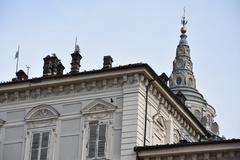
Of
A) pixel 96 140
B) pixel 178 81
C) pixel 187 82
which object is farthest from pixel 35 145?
pixel 187 82

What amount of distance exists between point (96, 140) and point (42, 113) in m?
4.06

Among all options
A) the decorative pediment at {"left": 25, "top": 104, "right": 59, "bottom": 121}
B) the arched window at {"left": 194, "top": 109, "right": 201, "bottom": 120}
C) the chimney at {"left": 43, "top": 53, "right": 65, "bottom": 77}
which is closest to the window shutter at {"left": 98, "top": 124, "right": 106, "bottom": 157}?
the decorative pediment at {"left": 25, "top": 104, "right": 59, "bottom": 121}

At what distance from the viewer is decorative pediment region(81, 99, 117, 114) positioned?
45.6m

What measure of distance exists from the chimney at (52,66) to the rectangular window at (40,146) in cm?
427

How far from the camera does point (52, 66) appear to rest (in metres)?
49.5

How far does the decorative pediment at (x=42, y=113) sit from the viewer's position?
4685cm

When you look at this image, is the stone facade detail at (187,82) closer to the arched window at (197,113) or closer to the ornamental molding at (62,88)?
the arched window at (197,113)

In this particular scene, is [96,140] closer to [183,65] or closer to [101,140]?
[101,140]

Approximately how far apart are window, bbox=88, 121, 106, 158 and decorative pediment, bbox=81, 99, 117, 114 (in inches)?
29.1

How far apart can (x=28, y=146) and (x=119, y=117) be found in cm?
585

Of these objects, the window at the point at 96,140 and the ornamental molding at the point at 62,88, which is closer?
the window at the point at 96,140

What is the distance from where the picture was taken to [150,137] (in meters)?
46.0

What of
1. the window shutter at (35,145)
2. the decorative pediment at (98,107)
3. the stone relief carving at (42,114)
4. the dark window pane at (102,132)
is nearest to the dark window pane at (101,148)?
the dark window pane at (102,132)

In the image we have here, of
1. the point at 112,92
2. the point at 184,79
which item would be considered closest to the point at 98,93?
the point at 112,92
